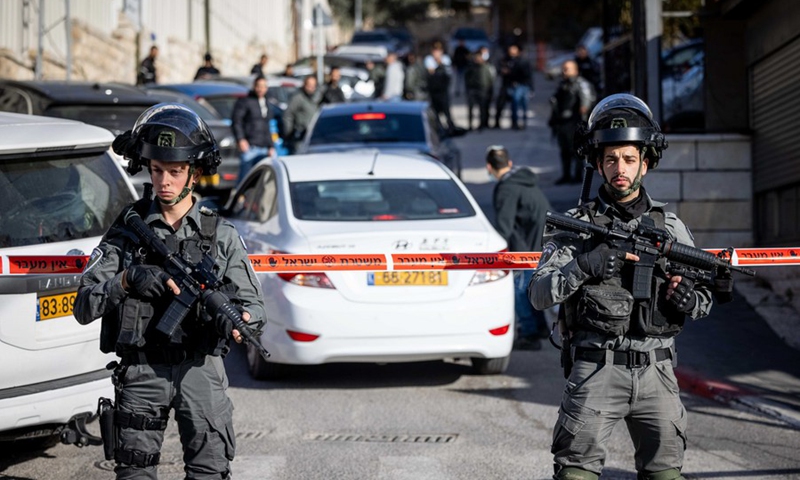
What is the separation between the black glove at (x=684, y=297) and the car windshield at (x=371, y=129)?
8.86 metres

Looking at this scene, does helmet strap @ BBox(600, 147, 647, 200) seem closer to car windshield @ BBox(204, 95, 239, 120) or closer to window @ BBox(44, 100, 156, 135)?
window @ BBox(44, 100, 156, 135)

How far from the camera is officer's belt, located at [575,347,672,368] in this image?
4242 millimetres

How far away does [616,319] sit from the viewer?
4.18 m

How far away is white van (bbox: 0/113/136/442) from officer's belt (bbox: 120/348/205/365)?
1.29 m

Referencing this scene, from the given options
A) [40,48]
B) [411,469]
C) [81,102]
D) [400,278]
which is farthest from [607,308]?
[40,48]

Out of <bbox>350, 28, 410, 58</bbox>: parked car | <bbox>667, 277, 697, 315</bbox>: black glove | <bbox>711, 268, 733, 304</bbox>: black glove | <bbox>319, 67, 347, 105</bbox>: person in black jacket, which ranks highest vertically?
<bbox>350, 28, 410, 58</bbox>: parked car

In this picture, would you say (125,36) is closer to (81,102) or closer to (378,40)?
(81,102)

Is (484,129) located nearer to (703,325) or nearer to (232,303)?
(703,325)

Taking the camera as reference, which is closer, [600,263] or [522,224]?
[600,263]

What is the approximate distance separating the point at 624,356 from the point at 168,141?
1.87 m

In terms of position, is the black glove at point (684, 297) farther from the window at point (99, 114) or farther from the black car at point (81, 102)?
the window at point (99, 114)

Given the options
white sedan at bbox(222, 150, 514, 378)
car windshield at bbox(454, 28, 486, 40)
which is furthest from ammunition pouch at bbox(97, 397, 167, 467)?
car windshield at bbox(454, 28, 486, 40)

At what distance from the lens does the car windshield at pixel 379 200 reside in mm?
8320

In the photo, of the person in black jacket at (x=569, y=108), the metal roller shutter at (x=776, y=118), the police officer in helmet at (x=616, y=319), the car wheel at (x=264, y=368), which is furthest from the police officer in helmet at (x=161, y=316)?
the person in black jacket at (x=569, y=108)
